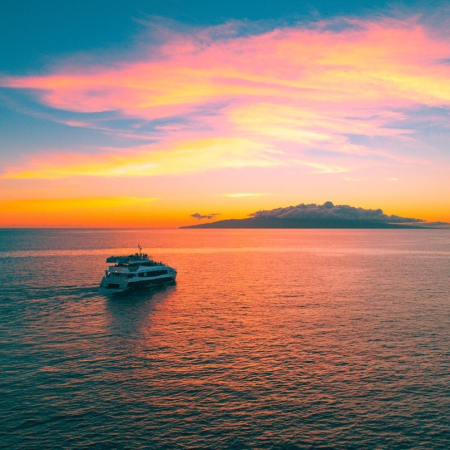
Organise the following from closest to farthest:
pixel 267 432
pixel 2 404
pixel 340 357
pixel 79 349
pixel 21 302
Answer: pixel 267 432 < pixel 2 404 < pixel 340 357 < pixel 79 349 < pixel 21 302

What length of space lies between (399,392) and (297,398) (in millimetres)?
10812

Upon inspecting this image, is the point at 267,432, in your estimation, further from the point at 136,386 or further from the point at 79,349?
the point at 79,349

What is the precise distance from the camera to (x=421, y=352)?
5291 cm

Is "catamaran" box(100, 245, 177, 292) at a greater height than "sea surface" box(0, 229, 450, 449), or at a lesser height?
greater

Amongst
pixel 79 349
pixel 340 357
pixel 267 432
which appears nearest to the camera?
pixel 267 432

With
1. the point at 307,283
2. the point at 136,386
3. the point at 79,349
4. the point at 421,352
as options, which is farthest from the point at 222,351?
the point at 307,283

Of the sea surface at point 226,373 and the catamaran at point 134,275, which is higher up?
the catamaran at point 134,275

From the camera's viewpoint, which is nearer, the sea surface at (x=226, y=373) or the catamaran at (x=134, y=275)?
the sea surface at (x=226, y=373)

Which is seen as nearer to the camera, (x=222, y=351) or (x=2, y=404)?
(x=2, y=404)

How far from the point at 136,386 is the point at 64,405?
740 centimetres

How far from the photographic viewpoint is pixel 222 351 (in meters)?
54.3

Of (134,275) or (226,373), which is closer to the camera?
(226,373)

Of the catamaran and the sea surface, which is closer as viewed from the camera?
the sea surface

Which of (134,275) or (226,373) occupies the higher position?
(134,275)
